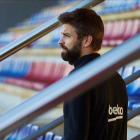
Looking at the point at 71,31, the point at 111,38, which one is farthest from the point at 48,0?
the point at 71,31

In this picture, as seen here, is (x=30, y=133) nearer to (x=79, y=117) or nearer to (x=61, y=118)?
(x=61, y=118)

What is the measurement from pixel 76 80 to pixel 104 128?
34cm

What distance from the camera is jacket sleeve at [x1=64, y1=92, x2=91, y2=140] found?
0.65 metres

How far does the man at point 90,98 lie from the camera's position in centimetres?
66

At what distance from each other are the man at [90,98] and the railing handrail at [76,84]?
266 millimetres

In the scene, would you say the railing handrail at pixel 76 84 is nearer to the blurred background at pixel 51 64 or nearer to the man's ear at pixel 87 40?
the man's ear at pixel 87 40

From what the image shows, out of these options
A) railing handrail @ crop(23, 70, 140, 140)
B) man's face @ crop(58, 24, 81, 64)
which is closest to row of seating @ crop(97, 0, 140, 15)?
railing handrail @ crop(23, 70, 140, 140)

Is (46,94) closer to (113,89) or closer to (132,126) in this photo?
(113,89)

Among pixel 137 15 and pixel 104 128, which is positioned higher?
pixel 137 15

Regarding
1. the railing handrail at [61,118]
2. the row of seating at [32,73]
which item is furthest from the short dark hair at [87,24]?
the row of seating at [32,73]

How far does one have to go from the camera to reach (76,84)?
0.37m

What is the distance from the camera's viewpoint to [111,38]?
9.15ft

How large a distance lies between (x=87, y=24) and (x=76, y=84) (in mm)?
361

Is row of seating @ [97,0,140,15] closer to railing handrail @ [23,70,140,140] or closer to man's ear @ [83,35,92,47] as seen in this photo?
railing handrail @ [23,70,140,140]
